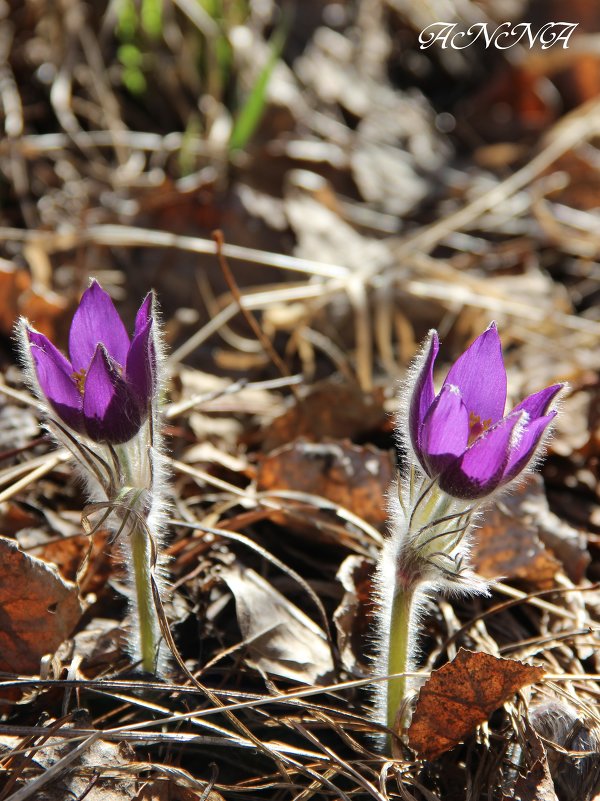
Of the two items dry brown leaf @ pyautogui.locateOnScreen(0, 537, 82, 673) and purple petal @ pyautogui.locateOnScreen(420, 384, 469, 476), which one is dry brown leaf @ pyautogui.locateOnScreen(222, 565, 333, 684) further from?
purple petal @ pyautogui.locateOnScreen(420, 384, 469, 476)

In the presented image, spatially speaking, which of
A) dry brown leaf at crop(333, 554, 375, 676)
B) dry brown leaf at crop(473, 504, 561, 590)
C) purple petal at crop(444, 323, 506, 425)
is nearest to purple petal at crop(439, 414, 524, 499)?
purple petal at crop(444, 323, 506, 425)

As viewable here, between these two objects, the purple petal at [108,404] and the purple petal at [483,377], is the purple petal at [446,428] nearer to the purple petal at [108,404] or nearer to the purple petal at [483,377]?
the purple petal at [483,377]

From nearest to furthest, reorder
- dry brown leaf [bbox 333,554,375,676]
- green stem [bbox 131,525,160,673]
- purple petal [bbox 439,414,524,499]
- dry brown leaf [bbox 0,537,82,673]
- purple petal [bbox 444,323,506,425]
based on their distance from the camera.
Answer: purple petal [bbox 439,414,524,499], purple petal [bbox 444,323,506,425], green stem [bbox 131,525,160,673], dry brown leaf [bbox 0,537,82,673], dry brown leaf [bbox 333,554,375,676]

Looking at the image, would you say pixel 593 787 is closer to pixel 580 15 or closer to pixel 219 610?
pixel 219 610

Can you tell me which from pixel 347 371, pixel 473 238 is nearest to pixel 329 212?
pixel 473 238

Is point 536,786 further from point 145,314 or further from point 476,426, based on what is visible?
point 145,314

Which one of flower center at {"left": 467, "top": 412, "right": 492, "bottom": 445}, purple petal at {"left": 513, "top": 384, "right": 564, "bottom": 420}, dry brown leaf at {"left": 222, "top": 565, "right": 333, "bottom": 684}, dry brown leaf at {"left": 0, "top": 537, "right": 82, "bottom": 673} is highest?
purple petal at {"left": 513, "top": 384, "right": 564, "bottom": 420}

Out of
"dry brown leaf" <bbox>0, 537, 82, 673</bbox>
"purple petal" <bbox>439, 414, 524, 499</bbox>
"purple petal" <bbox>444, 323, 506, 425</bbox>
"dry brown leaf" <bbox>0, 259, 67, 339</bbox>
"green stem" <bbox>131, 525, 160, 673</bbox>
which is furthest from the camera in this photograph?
"dry brown leaf" <bbox>0, 259, 67, 339</bbox>
